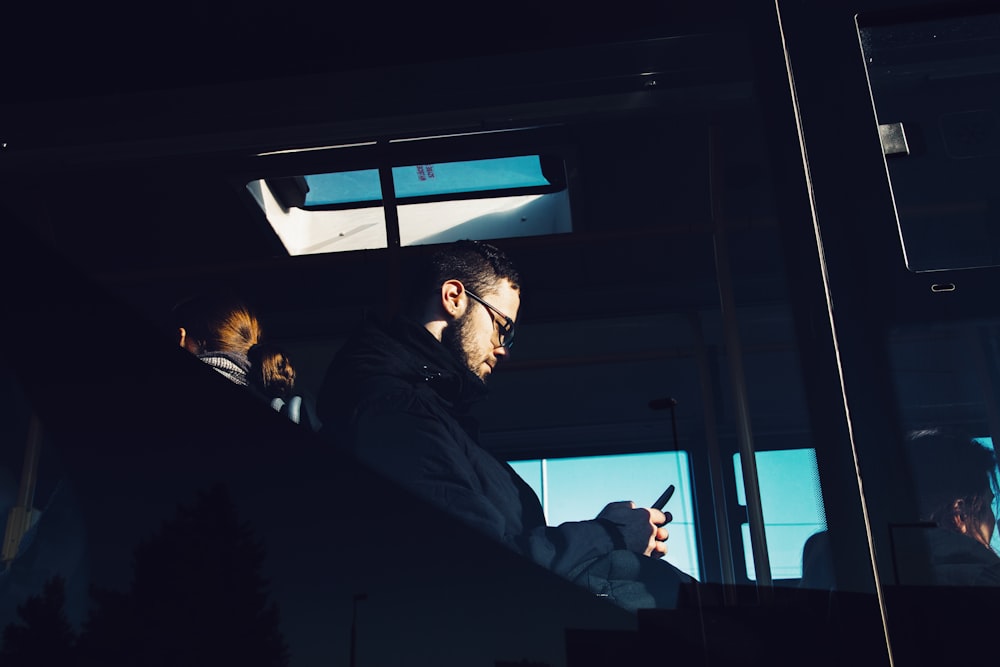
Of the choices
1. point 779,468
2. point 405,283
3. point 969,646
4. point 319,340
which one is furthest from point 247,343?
point 969,646

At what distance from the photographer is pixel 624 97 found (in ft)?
4.88

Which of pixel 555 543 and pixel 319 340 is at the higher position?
pixel 319 340

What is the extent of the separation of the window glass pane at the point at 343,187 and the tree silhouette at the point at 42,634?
0.67 meters

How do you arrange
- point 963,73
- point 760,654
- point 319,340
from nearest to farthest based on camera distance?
point 760,654, point 319,340, point 963,73

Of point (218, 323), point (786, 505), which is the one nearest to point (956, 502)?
point (786, 505)

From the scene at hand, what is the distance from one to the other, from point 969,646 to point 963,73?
0.88m

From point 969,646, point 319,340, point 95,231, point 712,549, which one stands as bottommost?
point 969,646

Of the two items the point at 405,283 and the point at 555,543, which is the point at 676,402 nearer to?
the point at 555,543

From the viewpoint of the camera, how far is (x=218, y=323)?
1.41m

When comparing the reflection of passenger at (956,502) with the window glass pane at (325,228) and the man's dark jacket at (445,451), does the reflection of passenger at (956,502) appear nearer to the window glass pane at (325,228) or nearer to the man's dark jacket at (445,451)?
the man's dark jacket at (445,451)

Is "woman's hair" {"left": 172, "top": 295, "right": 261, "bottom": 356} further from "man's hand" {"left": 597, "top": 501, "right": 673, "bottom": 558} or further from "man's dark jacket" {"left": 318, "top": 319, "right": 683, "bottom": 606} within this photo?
"man's hand" {"left": 597, "top": 501, "right": 673, "bottom": 558}

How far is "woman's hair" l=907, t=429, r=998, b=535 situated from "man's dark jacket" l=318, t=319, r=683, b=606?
0.37 meters

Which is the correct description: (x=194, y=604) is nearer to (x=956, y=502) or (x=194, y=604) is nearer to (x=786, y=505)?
(x=786, y=505)

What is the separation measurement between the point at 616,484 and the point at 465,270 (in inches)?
15.6
